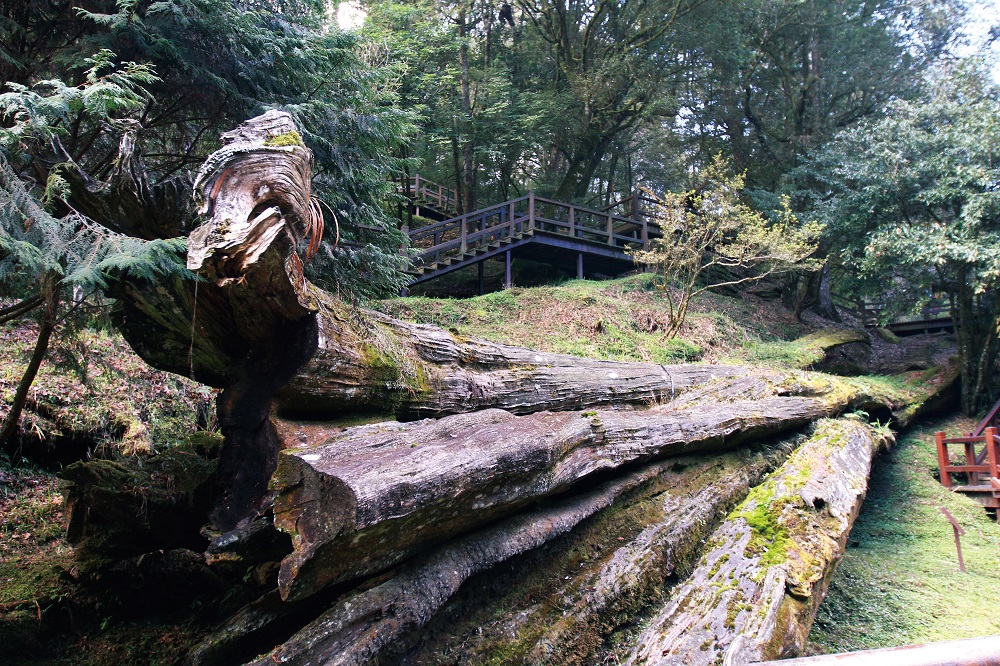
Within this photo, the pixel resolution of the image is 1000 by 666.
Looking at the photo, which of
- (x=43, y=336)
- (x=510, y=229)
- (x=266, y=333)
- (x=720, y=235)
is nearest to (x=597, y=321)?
(x=720, y=235)

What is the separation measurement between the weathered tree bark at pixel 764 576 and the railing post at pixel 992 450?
3.76 meters

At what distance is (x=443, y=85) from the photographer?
16.8 metres

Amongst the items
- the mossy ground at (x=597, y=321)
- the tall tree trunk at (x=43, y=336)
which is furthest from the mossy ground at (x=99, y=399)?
the mossy ground at (x=597, y=321)

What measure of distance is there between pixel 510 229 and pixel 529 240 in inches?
23.7

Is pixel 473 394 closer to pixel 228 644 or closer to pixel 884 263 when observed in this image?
pixel 228 644

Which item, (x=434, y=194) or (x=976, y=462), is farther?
(x=434, y=194)

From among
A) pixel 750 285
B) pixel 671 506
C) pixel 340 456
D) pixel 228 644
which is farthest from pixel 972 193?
pixel 228 644

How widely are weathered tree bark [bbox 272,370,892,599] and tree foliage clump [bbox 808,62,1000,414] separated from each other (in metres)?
9.75

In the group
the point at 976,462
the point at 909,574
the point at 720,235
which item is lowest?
the point at 909,574

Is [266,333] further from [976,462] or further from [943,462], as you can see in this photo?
[976,462]

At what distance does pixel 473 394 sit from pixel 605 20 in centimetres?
1891

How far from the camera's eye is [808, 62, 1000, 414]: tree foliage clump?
10.3 metres

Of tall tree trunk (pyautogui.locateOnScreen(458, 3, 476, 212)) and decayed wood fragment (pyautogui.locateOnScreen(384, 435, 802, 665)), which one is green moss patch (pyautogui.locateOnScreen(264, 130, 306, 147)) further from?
tall tree trunk (pyautogui.locateOnScreen(458, 3, 476, 212))

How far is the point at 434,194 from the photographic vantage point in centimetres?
2102
